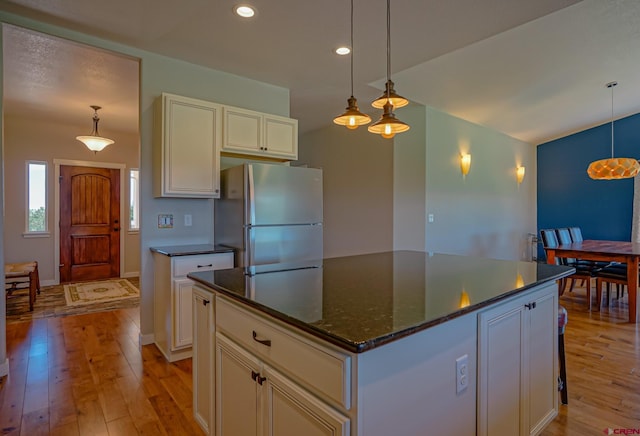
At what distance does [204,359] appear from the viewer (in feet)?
5.45

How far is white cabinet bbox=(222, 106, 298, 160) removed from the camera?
3.22 meters

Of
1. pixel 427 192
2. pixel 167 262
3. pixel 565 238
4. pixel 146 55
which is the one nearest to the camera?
pixel 167 262

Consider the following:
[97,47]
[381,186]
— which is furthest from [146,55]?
[381,186]

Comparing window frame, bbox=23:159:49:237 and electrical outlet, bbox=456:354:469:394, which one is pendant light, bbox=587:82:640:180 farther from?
window frame, bbox=23:159:49:237

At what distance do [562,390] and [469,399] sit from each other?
135 cm

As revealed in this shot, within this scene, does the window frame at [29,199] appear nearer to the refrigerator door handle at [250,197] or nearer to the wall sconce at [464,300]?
the refrigerator door handle at [250,197]

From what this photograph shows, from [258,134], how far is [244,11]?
1227 millimetres

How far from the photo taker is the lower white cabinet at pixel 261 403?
3.15 feet

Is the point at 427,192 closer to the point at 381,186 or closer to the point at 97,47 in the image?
the point at 381,186

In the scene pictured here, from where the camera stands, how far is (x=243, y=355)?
4.26 feet

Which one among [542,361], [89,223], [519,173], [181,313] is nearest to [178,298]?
[181,313]

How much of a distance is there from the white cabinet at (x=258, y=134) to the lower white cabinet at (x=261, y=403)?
2192 mm

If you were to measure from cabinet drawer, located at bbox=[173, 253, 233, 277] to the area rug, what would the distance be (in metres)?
2.55

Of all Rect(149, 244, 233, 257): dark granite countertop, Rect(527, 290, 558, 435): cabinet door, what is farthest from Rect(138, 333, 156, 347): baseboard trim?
Rect(527, 290, 558, 435): cabinet door
